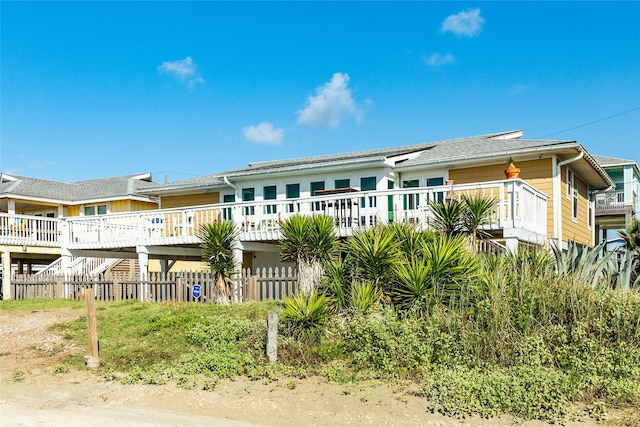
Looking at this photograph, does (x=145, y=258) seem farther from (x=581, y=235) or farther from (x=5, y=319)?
(x=581, y=235)

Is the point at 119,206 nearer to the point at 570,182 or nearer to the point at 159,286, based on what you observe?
the point at 159,286

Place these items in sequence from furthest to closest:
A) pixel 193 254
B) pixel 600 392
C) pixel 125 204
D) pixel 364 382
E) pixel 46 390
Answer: pixel 125 204 < pixel 193 254 < pixel 46 390 < pixel 364 382 < pixel 600 392

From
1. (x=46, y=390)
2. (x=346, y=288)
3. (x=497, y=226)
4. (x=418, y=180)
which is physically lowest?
(x=46, y=390)

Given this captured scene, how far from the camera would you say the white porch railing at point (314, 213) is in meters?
15.3

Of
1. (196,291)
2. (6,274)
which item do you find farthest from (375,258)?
(6,274)

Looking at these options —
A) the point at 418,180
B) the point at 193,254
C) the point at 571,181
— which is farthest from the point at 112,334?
the point at 571,181

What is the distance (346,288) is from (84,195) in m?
28.9

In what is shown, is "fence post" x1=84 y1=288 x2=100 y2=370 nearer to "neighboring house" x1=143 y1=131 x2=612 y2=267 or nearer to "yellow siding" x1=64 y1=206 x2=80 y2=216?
"neighboring house" x1=143 y1=131 x2=612 y2=267

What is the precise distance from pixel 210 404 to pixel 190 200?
779 inches

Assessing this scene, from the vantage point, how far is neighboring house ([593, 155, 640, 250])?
3069 cm

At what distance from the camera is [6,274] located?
22.6 m

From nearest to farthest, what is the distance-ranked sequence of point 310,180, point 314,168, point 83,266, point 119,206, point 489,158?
point 489,158
point 314,168
point 310,180
point 83,266
point 119,206

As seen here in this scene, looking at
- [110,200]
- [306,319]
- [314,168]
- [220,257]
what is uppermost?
[314,168]

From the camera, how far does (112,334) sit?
13.3 m
